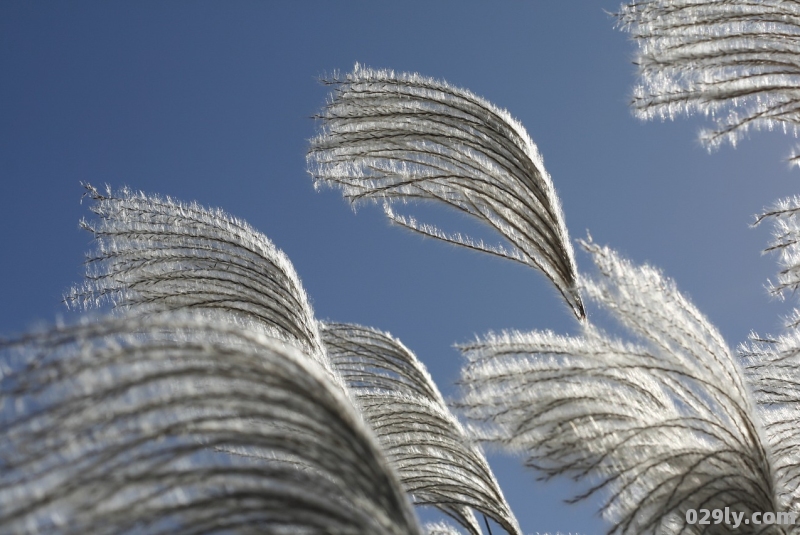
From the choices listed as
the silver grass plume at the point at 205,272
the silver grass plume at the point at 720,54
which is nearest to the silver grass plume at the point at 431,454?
the silver grass plume at the point at 205,272

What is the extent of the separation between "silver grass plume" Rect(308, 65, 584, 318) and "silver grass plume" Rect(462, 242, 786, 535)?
1.97 feet

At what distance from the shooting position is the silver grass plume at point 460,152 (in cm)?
329

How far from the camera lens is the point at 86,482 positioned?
1.34m

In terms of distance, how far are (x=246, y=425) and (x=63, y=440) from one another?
0.31 meters

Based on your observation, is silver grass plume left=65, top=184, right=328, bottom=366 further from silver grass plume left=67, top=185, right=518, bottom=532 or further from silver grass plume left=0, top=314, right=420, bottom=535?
silver grass plume left=0, top=314, right=420, bottom=535

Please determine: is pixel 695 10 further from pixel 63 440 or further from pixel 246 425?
pixel 63 440

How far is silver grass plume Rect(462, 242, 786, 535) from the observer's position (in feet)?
7.75

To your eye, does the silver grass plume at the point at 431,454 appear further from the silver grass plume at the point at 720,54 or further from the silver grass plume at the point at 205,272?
the silver grass plume at the point at 720,54

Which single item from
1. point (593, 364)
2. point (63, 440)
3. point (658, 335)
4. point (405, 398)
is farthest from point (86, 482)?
point (405, 398)

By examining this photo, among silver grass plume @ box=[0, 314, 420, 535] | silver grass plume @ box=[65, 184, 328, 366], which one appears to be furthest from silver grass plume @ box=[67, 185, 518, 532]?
silver grass plume @ box=[0, 314, 420, 535]

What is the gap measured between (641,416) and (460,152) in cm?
139

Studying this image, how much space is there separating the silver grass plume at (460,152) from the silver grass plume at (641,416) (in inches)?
23.7

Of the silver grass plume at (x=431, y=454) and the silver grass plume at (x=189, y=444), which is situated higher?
the silver grass plume at (x=431, y=454)

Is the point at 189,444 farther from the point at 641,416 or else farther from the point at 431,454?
the point at 431,454
